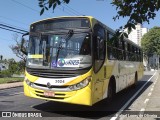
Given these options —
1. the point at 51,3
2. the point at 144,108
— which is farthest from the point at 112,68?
the point at 51,3

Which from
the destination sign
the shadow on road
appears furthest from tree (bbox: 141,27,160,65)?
the destination sign

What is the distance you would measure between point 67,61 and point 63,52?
0.37 metres

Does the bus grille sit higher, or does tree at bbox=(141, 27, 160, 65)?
tree at bbox=(141, 27, 160, 65)

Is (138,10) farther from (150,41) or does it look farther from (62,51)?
(150,41)

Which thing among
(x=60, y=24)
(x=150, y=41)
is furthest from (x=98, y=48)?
(x=150, y=41)

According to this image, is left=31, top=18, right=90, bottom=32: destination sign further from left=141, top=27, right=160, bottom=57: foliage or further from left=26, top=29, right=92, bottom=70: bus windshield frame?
left=141, top=27, right=160, bottom=57: foliage

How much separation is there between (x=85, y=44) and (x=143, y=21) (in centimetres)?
385

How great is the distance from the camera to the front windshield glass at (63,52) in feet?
30.8

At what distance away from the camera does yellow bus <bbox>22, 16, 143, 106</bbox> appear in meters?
9.25

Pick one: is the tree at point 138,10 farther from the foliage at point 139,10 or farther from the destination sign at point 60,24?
the destination sign at point 60,24

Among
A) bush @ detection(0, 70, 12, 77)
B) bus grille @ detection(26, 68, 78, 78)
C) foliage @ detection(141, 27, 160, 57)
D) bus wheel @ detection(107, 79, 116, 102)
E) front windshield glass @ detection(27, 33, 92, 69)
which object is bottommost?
bush @ detection(0, 70, 12, 77)

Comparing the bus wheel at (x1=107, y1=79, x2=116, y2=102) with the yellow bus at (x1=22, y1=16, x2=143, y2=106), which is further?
the bus wheel at (x1=107, y1=79, x2=116, y2=102)

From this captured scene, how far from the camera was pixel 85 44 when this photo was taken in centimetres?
951

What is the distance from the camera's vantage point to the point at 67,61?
942 centimetres
